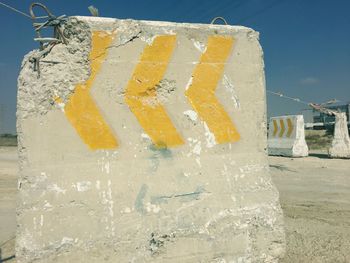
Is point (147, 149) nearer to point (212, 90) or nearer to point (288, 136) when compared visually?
point (212, 90)

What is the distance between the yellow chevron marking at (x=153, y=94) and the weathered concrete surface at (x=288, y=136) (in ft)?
36.4

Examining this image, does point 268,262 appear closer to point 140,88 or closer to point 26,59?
point 140,88

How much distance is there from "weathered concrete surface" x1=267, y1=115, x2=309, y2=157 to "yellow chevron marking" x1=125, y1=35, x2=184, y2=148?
1111cm

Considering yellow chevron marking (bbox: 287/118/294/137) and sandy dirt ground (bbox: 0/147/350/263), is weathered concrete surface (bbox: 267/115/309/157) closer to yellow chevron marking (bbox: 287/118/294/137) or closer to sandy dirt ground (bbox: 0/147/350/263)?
yellow chevron marking (bbox: 287/118/294/137)

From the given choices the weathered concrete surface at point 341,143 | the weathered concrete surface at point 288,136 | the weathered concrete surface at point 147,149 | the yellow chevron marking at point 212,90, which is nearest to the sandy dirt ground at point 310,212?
the weathered concrete surface at point 147,149

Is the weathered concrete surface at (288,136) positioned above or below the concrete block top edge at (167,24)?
below

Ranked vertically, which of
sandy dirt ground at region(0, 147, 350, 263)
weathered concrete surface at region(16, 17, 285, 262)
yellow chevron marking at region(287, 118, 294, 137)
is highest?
yellow chevron marking at region(287, 118, 294, 137)

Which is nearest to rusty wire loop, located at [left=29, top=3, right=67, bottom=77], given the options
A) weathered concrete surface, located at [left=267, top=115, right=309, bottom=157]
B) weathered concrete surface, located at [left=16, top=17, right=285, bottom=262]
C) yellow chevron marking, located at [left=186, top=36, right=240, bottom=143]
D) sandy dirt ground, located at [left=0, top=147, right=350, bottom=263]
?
weathered concrete surface, located at [left=16, top=17, right=285, bottom=262]

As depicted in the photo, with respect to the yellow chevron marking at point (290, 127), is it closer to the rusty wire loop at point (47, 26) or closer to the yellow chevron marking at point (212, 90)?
the yellow chevron marking at point (212, 90)

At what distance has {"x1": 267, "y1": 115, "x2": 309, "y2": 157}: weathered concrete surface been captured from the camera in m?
13.1

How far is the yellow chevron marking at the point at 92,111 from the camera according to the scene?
7.99 feet

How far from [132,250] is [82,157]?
0.69 metres

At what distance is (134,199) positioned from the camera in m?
2.51

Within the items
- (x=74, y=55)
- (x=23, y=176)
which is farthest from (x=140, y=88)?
(x=23, y=176)
